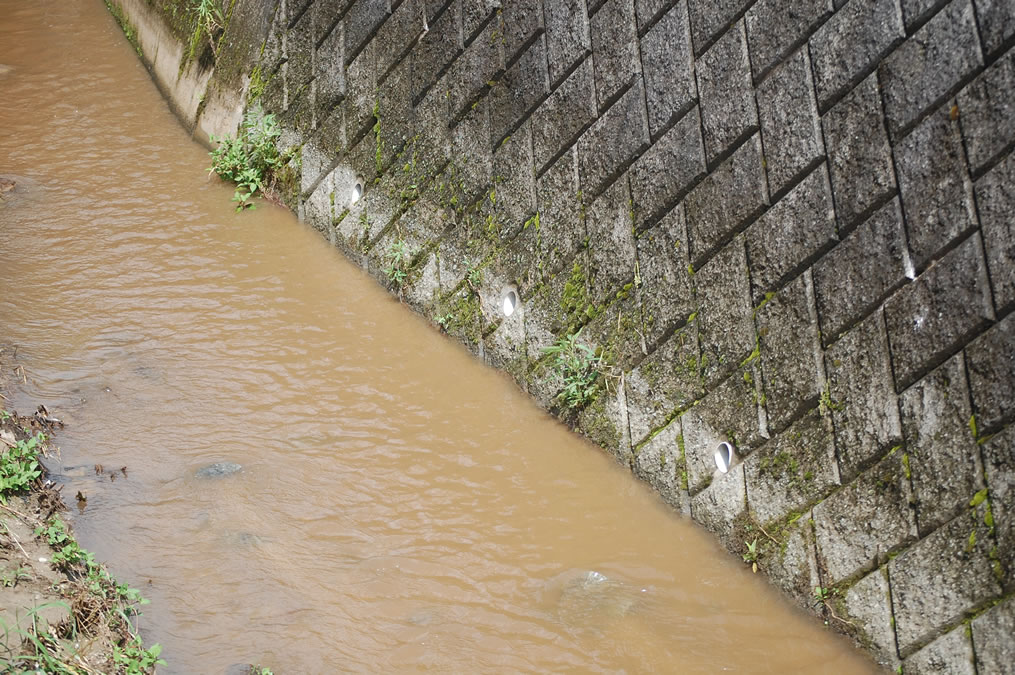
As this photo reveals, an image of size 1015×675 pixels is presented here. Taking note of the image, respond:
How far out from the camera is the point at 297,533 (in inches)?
171

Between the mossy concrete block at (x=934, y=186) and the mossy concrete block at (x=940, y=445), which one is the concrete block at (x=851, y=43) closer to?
the mossy concrete block at (x=934, y=186)

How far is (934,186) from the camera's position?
3.44 meters

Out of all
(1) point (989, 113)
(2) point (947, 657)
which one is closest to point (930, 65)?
(1) point (989, 113)

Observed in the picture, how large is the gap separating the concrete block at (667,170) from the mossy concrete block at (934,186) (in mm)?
978

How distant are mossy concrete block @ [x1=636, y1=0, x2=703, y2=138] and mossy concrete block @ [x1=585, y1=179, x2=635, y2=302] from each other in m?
0.41

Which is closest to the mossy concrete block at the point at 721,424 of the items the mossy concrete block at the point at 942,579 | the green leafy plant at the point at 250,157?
the mossy concrete block at the point at 942,579

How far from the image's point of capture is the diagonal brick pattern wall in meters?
3.36

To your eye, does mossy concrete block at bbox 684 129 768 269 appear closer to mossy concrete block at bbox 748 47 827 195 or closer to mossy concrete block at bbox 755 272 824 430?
mossy concrete block at bbox 748 47 827 195

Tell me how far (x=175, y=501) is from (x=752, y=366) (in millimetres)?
2821

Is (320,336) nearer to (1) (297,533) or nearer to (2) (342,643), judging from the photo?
(1) (297,533)

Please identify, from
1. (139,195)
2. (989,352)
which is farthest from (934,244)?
A: (139,195)

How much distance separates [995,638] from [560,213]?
282cm

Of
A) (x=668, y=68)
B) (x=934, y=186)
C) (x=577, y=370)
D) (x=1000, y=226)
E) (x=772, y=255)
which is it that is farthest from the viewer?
(x=577, y=370)

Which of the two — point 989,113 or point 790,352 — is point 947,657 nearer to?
point 790,352
